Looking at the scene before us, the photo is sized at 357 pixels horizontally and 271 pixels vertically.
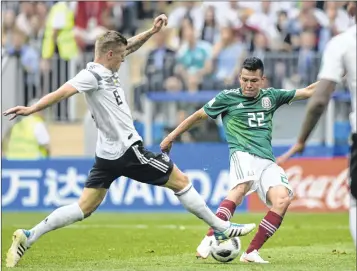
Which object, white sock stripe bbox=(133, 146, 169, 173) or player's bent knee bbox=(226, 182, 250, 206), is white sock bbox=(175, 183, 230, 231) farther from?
player's bent knee bbox=(226, 182, 250, 206)

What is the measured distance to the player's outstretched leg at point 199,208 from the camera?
1102 centimetres

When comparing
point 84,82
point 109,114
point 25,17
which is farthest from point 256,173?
point 25,17

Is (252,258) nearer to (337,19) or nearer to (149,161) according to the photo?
(149,161)

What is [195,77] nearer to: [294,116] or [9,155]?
[294,116]

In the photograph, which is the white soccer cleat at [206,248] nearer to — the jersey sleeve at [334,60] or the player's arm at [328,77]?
the player's arm at [328,77]

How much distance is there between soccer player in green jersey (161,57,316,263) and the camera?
454 inches

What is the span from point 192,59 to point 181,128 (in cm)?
1340

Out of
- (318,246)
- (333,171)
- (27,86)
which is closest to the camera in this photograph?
(318,246)

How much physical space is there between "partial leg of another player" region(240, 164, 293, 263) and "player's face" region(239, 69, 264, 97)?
895 mm

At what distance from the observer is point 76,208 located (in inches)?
437

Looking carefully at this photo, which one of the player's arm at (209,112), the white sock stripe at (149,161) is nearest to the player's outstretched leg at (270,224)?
the player's arm at (209,112)

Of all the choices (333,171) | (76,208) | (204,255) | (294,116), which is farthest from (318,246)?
(294,116)

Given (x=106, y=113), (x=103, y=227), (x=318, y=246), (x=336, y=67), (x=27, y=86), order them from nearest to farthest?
(x=336, y=67) → (x=106, y=113) → (x=318, y=246) → (x=103, y=227) → (x=27, y=86)

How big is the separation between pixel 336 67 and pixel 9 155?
54.4ft
